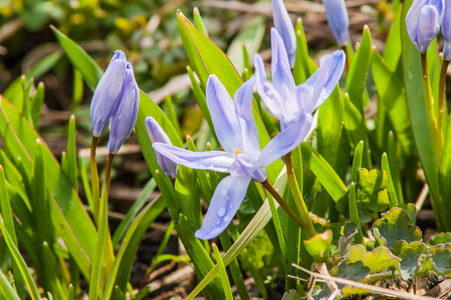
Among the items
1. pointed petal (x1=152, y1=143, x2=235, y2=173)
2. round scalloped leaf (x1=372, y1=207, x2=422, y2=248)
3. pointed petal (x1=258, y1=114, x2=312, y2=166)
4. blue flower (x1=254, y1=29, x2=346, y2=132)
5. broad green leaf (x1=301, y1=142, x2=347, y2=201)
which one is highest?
blue flower (x1=254, y1=29, x2=346, y2=132)

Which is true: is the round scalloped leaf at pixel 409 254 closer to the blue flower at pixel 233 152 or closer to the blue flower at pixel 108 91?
the blue flower at pixel 233 152

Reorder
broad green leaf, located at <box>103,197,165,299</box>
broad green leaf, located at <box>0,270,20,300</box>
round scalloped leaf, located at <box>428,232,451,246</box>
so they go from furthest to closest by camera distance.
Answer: broad green leaf, located at <box>103,197,165,299</box> < round scalloped leaf, located at <box>428,232,451,246</box> < broad green leaf, located at <box>0,270,20,300</box>

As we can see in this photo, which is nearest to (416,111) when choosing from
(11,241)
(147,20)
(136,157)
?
(11,241)

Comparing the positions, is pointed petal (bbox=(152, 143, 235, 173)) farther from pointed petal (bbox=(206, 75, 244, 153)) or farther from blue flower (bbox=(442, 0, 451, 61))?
blue flower (bbox=(442, 0, 451, 61))

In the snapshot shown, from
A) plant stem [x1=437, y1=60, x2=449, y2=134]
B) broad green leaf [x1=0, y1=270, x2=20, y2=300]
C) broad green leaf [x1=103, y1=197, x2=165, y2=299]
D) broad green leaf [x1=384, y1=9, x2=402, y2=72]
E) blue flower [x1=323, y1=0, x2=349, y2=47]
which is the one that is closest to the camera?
broad green leaf [x1=0, y1=270, x2=20, y2=300]

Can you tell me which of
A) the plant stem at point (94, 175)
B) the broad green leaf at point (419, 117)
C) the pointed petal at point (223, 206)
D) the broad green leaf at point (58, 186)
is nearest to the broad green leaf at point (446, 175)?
the broad green leaf at point (419, 117)

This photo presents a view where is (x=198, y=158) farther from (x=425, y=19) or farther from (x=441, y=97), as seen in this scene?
(x=441, y=97)

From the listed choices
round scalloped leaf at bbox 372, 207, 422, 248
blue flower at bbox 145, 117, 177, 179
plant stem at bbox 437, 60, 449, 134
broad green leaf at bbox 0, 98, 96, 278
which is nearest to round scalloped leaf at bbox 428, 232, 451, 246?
round scalloped leaf at bbox 372, 207, 422, 248
